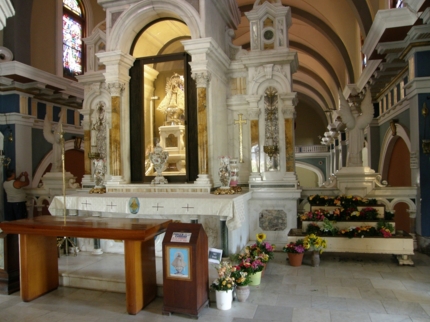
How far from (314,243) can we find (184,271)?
2611mm

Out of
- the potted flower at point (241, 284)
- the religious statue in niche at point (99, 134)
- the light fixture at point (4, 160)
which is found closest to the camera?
the potted flower at point (241, 284)

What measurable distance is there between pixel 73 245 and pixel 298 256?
12.7ft

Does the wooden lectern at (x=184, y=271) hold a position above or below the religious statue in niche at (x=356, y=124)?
below

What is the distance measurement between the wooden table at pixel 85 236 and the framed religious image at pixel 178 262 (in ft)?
1.11

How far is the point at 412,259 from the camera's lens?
6.32m

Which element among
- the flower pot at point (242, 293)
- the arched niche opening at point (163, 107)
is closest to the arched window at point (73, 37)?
the arched niche opening at point (163, 107)

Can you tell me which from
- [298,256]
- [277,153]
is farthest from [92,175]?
[298,256]

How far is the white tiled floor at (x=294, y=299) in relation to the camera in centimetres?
418

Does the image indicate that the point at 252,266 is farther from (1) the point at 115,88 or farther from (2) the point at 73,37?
Result: (2) the point at 73,37

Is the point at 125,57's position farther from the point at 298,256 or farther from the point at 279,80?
the point at 298,256

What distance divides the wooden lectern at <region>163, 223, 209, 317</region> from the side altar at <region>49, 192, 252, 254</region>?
1289 mm

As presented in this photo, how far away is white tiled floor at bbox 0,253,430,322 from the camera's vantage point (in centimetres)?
418

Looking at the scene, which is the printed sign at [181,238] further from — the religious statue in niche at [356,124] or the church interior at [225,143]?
the religious statue in niche at [356,124]

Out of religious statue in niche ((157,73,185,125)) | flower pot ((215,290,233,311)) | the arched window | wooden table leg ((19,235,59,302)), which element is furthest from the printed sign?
the arched window
